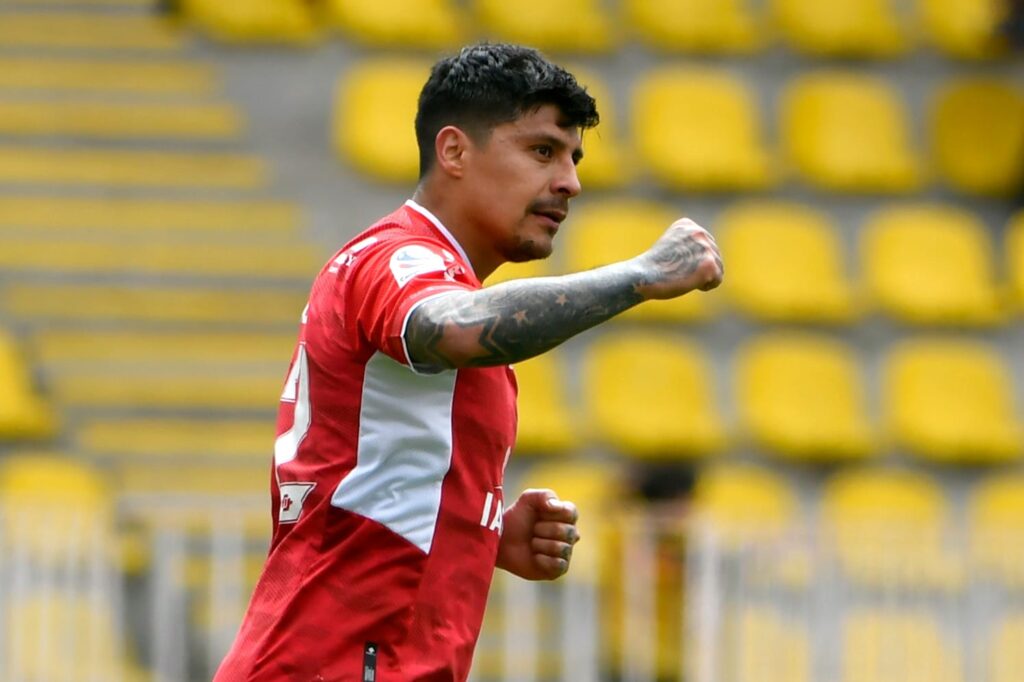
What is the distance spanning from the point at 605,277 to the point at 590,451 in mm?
7500

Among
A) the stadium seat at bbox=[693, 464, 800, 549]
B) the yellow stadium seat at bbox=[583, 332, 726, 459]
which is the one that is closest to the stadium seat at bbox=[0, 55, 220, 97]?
the yellow stadium seat at bbox=[583, 332, 726, 459]

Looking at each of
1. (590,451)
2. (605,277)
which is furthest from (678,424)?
(605,277)

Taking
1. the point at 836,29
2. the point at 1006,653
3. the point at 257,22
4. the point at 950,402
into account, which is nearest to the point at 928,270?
the point at 950,402

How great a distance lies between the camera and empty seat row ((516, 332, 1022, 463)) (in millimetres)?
10938

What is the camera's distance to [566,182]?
3.84 meters

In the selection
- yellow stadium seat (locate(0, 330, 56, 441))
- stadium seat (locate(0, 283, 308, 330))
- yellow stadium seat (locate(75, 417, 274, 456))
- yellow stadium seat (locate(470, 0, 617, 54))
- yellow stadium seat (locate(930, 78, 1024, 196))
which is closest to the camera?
yellow stadium seat (locate(0, 330, 56, 441))

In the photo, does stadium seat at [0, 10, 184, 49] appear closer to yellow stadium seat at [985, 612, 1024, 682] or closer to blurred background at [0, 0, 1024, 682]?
blurred background at [0, 0, 1024, 682]

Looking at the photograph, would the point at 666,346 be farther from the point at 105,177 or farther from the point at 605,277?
the point at 605,277

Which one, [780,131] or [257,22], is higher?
[257,22]

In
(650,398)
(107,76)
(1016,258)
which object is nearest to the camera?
(650,398)

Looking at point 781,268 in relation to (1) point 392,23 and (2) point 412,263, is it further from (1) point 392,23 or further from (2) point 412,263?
(2) point 412,263

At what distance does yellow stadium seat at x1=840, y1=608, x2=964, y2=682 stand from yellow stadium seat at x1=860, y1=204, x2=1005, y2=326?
2957mm

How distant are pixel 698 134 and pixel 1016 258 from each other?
1.96 metres

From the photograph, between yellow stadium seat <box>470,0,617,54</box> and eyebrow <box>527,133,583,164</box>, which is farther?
yellow stadium seat <box>470,0,617,54</box>
